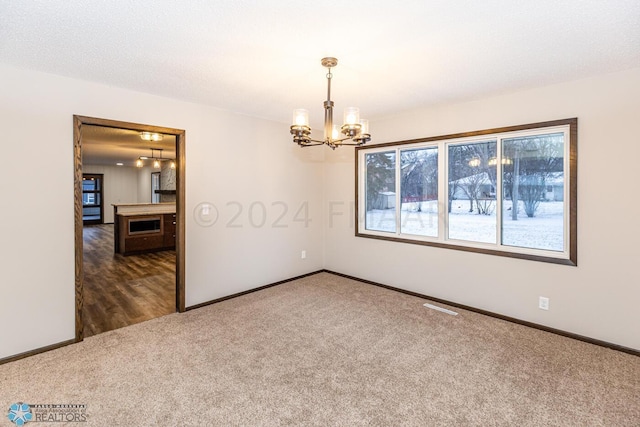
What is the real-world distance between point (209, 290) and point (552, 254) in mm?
3830

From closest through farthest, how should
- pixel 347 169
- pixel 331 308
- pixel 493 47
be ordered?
pixel 493 47
pixel 331 308
pixel 347 169

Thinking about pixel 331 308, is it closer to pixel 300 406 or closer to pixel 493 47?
pixel 300 406

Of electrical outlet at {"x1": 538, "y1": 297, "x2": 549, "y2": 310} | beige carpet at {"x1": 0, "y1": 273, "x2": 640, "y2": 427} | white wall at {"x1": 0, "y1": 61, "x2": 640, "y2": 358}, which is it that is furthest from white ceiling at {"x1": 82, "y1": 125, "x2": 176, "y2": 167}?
electrical outlet at {"x1": 538, "y1": 297, "x2": 549, "y2": 310}

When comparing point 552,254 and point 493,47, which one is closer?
point 493,47

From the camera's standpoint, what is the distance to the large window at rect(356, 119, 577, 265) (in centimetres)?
319

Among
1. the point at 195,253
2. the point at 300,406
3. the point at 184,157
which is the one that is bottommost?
the point at 300,406

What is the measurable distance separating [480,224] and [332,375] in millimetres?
2490

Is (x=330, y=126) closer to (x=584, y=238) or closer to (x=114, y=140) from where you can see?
(x=584, y=238)

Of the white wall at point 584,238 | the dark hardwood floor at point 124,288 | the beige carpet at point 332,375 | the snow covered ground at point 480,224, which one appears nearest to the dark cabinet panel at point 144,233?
the dark hardwood floor at point 124,288

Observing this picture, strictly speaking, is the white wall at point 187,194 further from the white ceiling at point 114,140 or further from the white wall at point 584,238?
the white wall at point 584,238

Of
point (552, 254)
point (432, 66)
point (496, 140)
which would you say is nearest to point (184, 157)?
point (432, 66)

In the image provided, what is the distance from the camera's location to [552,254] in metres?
3.22

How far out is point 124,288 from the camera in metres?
4.54

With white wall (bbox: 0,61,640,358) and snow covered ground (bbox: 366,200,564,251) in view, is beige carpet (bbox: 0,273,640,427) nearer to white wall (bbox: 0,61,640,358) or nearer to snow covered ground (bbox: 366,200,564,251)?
white wall (bbox: 0,61,640,358)
